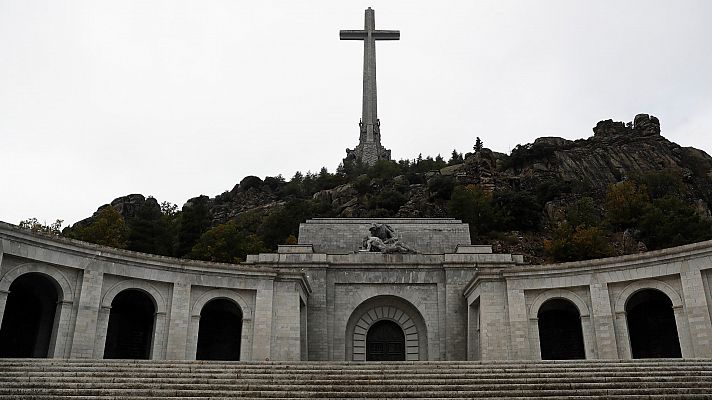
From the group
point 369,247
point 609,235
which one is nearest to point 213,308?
point 369,247

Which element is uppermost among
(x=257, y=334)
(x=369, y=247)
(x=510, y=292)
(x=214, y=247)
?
(x=214, y=247)

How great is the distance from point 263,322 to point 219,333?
13.4 ft

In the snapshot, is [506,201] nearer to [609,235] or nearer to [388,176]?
[609,235]

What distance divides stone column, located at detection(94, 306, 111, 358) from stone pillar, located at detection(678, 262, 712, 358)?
74.3 ft

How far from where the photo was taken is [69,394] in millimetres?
16766

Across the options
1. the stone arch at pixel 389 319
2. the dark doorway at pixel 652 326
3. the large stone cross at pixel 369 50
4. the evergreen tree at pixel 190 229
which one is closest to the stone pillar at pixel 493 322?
the stone arch at pixel 389 319

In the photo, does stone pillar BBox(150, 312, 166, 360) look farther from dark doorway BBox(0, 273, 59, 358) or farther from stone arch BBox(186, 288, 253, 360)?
dark doorway BBox(0, 273, 59, 358)

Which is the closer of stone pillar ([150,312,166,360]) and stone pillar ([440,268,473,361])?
stone pillar ([150,312,166,360])

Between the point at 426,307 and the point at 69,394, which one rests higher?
the point at 426,307

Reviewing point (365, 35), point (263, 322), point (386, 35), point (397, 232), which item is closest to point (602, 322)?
point (397, 232)

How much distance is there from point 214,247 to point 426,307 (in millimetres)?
24712

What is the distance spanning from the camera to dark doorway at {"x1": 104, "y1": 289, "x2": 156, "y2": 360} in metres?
29.3

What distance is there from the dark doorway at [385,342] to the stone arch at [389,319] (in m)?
0.27

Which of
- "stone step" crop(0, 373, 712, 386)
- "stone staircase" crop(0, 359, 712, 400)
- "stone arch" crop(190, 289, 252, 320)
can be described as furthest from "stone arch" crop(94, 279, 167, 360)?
"stone step" crop(0, 373, 712, 386)
